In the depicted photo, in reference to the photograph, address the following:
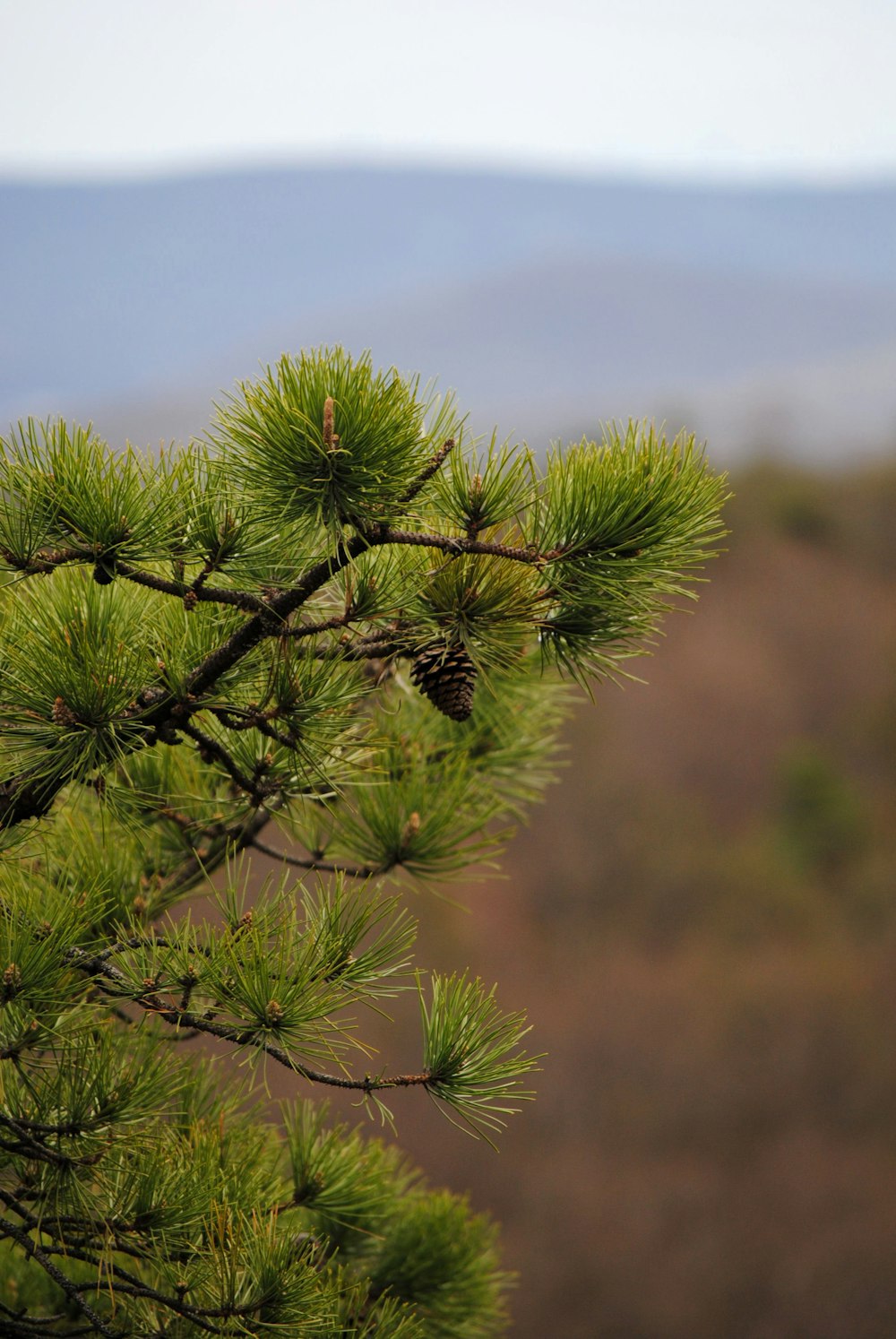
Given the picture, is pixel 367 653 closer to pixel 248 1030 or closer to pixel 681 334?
pixel 248 1030

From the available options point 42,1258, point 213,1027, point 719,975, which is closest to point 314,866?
point 213,1027

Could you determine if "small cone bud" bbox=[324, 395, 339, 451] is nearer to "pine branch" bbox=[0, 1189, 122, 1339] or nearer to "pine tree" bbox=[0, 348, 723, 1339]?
"pine tree" bbox=[0, 348, 723, 1339]

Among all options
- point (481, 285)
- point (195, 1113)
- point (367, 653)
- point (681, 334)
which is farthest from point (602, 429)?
point (481, 285)

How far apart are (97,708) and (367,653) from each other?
17cm

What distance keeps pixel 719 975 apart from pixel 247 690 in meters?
4.99

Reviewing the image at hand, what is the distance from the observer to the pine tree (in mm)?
577

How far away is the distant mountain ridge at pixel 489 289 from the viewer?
46.4 feet

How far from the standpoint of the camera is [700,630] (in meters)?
6.50

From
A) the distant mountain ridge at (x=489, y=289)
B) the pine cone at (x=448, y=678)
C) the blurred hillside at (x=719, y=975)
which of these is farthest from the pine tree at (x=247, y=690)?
the distant mountain ridge at (x=489, y=289)

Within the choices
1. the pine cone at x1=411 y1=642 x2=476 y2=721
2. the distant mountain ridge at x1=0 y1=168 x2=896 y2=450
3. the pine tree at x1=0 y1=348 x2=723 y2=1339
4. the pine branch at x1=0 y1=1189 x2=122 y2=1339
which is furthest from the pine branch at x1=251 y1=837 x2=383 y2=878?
the distant mountain ridge at x1=0 y1=168 x2=896 y2=450

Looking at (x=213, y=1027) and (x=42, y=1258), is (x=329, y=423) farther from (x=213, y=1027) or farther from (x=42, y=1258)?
(x=42, y=1258)

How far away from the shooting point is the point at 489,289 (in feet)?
92.6

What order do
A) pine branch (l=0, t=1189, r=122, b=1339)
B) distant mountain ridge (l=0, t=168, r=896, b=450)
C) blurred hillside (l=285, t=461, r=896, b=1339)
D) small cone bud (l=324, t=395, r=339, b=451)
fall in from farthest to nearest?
distant mountain ridge (l=0, t=168, r=896, b=450) < blurred hillside (l=285, t=461, r=896, b=1339) < pine branch (l=0, t=1189, r=122, b=1339) < small cone bud (l=324, t=395, r=339, b=451)

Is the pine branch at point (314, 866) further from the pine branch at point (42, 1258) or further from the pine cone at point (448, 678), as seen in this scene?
the pine branch at point (42, 1258)
